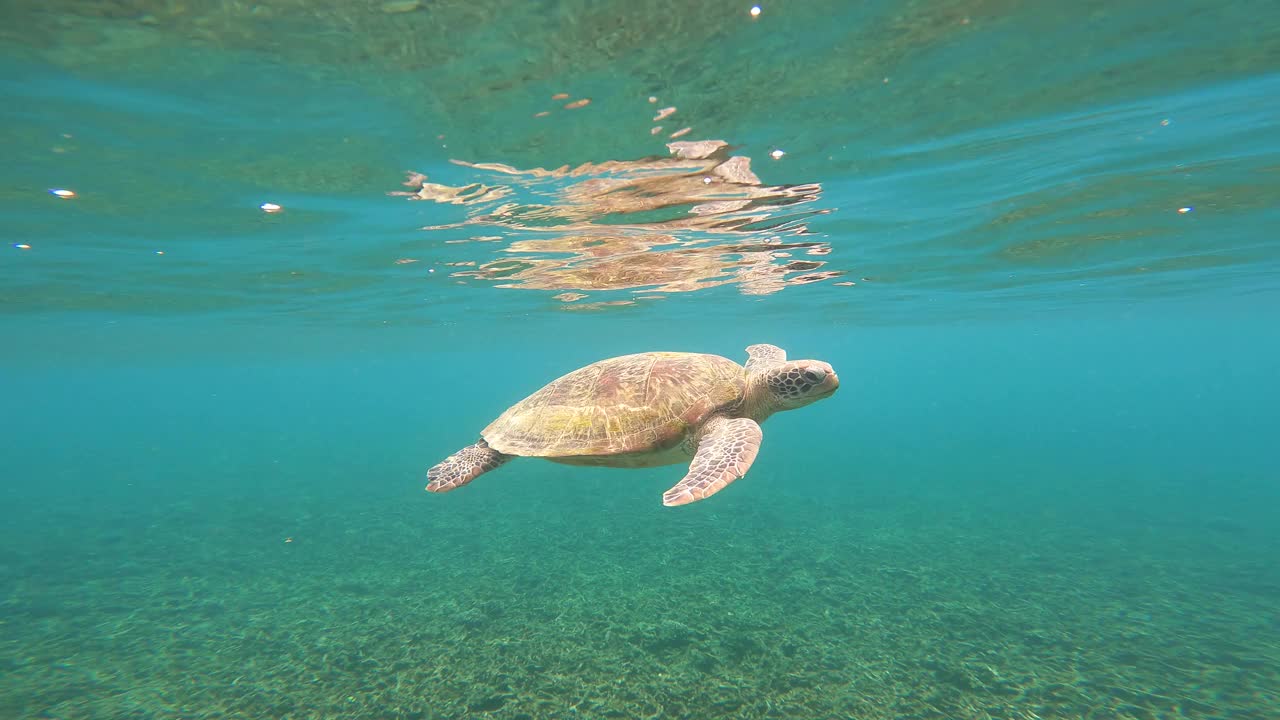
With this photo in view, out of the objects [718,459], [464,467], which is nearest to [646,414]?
[718,459]

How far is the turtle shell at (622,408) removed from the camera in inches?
256

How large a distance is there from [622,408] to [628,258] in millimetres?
10331

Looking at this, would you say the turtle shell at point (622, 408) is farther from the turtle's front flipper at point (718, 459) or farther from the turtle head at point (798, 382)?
the turtle head at point (798, 382)

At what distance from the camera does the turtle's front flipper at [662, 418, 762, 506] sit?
489 centimetres

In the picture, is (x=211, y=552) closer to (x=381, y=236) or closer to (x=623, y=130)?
(x=381, y=236)

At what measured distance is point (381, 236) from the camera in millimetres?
13359

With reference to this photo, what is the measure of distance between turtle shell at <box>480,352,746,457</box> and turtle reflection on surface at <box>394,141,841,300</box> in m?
3.94

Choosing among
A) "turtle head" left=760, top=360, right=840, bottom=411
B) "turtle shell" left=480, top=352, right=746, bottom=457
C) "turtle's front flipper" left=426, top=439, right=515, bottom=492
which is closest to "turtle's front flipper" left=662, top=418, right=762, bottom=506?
"turtle shell" left=480, top=352, right=746, bottom=457

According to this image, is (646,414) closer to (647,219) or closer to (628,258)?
(647,219)

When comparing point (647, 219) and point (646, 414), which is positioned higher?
point (647, 219)

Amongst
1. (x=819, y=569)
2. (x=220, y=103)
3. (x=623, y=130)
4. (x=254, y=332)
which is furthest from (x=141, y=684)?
(x=254, y=332)

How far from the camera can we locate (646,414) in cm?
664

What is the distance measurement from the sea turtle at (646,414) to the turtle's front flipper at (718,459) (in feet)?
0.09

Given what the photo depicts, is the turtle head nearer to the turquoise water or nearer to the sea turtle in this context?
the sea turtle
